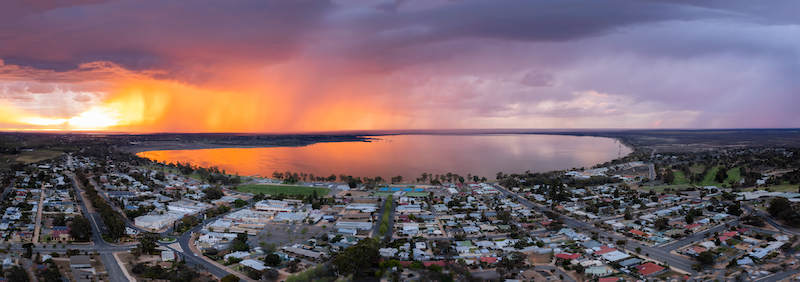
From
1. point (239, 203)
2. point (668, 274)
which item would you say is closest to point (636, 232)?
point (668, 274)

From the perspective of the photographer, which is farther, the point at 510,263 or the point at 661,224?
the point at 661,224

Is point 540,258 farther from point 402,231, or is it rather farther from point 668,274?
point 402,231

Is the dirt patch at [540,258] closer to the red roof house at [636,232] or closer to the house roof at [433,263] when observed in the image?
the house roof at [433,263]

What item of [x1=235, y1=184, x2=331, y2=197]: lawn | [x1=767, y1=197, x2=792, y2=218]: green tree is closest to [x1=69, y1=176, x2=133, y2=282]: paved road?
[x1=235, y1=184, x2=331, y2=197]: lawn

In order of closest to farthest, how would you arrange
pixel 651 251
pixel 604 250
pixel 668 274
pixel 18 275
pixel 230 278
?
1. pixel 18 275
2. pixel 230 278
3. pixel 668 274
4. pixel 604 250
5. pixel 651 251

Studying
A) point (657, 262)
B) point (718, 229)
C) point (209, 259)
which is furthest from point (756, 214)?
point (209, 259)

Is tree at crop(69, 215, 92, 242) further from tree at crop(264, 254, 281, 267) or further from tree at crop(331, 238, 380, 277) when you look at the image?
tree at crop(331, 238, 380, 277)
